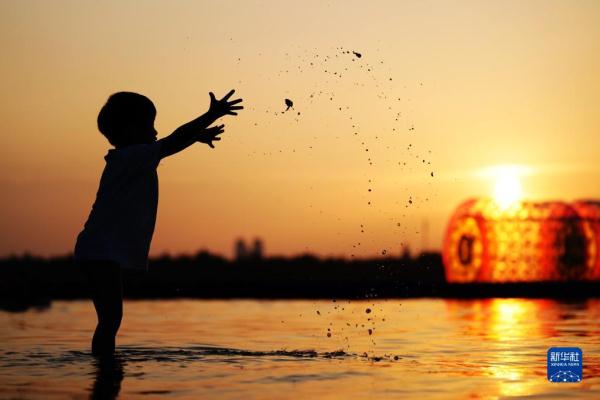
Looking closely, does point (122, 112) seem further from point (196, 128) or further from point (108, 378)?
point (108, 378)

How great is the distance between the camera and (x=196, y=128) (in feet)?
23.9

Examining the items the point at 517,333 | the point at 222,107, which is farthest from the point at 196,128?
the point at 517,333

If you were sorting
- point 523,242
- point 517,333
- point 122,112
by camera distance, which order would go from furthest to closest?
1. point 523,242
2. point 517,333
3. point 122,112

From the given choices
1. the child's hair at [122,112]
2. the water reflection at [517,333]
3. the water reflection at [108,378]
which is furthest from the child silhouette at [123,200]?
the water reflection at [517,333]

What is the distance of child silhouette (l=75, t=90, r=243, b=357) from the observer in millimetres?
7164

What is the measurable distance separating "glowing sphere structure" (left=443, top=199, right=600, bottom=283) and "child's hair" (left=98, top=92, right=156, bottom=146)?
28.6m

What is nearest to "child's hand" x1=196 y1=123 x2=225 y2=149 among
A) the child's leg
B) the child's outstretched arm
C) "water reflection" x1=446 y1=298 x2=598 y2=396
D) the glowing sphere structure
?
the child's outstretched arm

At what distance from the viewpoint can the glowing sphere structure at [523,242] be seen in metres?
35.7

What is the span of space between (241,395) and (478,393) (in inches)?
58.4

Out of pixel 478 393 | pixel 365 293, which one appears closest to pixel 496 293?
pixel 365 293

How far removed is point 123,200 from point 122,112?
62 cm

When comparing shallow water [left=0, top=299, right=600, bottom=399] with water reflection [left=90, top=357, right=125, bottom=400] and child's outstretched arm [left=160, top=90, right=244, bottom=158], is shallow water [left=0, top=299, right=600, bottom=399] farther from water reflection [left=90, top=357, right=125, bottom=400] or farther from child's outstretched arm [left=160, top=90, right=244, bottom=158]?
child's outstretched arm [left=160, top=90, right=244, bottom=158]

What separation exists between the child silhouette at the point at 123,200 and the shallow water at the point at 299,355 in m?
0.65

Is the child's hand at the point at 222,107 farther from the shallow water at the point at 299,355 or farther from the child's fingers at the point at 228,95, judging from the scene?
the shallow water at the point at 299,355
